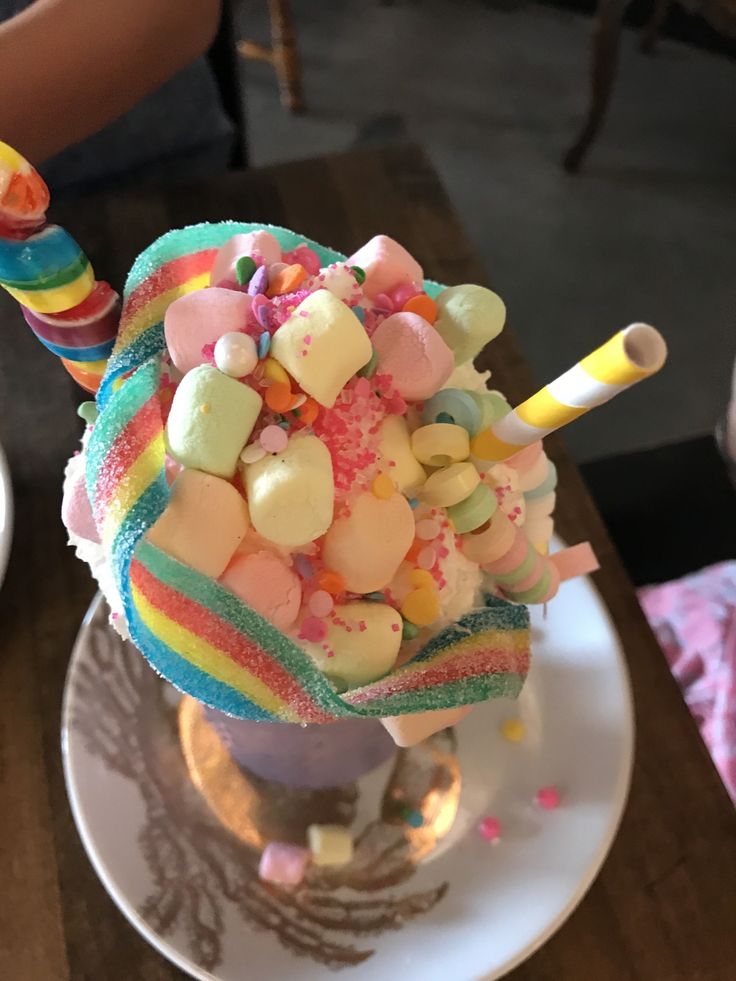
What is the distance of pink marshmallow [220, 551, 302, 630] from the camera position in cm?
36

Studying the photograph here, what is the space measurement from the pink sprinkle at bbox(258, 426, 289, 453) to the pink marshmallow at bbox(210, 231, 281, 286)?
0.09m

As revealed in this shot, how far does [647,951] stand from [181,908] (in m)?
0.27

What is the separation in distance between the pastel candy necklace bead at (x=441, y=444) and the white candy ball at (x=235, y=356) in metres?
0.08

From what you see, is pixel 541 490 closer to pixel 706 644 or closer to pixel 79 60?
pixel 706 644

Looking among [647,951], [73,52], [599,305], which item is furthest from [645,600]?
[599,305]

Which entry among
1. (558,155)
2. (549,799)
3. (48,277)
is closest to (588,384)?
(48,277)

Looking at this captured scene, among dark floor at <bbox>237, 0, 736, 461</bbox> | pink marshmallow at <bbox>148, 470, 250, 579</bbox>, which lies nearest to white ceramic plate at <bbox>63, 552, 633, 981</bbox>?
pink marshmallow at <bbox>148, 470, 250, 579</bbox>

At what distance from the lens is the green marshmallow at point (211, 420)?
35 centimetres

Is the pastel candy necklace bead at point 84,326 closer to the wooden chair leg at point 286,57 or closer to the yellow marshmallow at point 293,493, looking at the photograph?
the yellow marshmallow at point 293,493

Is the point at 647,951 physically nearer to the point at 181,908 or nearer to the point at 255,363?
the point at 181,908

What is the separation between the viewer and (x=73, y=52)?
73 centimetres

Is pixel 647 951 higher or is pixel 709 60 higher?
pixel 647 951

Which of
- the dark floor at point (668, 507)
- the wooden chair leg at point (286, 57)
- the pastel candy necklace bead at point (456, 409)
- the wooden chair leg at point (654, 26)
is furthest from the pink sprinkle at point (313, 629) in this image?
the wooden chair leg at point (654, 26)

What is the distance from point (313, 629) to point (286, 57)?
1.61 metres
